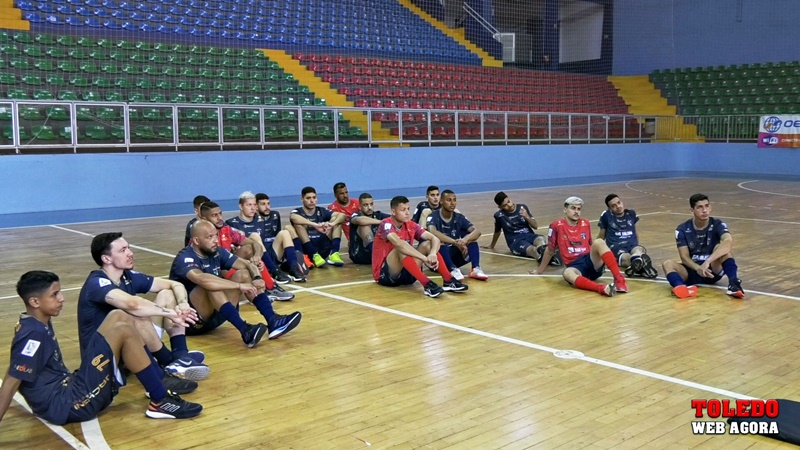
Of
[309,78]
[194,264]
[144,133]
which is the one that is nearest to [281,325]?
[194,264]

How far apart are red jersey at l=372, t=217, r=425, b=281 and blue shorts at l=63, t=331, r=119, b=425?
4.34 metres

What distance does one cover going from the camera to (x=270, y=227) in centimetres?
1017

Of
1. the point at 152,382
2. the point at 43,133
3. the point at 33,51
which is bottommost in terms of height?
the point at 152,382

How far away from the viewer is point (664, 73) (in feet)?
118

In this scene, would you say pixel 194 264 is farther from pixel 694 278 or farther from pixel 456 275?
pixel 694 278

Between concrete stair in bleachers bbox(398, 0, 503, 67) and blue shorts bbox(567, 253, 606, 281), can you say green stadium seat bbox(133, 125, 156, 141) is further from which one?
concrete stair in bleachers bbox(398, 0, 503, 67)

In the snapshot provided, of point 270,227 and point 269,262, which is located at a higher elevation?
point 270,227

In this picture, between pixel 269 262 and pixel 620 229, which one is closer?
pixel 269 262

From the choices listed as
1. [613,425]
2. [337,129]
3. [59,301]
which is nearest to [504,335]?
[613,425]

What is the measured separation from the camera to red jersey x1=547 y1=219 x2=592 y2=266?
9398mm

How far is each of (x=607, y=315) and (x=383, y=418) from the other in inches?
138

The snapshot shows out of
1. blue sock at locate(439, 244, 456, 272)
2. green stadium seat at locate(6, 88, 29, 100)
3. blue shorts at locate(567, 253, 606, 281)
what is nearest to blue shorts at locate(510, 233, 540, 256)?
blue shorts at locate(567, 253, 606, 281)

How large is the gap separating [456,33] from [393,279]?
26.8m

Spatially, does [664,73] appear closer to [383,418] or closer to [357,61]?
[357,61]
